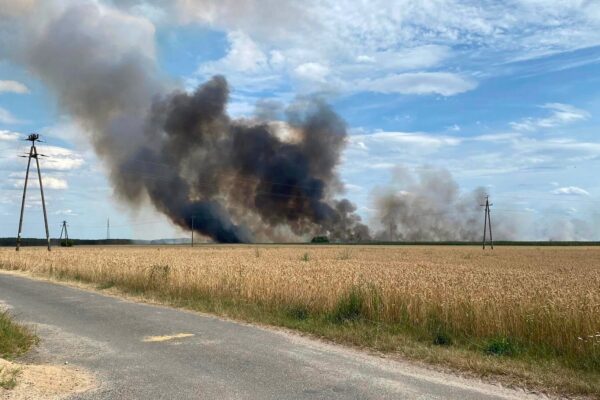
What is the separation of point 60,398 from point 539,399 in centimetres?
607

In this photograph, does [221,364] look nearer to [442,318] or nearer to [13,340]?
[13,340]

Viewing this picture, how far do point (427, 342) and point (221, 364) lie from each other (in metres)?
4.19

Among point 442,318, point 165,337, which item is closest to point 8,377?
point 165,337

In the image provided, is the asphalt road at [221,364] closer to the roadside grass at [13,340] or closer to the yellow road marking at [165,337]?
the yellow road marking at [165,337]

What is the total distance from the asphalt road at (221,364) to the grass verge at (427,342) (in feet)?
1.89

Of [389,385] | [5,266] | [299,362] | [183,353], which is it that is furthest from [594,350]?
[5,266]

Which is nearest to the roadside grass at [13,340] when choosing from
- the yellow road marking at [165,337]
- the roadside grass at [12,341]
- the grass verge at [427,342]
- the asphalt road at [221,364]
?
the roadside grass at [12,341]

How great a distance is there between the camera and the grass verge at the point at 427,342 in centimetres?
732

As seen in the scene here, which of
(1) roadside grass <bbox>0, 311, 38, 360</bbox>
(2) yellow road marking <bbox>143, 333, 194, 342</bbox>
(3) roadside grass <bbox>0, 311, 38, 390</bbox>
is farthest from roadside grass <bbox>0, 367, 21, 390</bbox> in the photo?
(2) yellow road marking <bbox>143, 333, 194, 342</bbox>

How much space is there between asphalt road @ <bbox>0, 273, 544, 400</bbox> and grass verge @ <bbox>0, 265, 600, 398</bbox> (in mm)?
575

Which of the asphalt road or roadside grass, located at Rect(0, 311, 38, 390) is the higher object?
roadside grass, located at Rect(0, 311, 38, 390)

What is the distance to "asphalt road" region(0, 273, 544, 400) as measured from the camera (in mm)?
6500

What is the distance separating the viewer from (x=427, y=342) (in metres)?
9.77

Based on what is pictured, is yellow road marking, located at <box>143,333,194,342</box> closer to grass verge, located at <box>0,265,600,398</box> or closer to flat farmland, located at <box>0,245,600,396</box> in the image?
grass verge, located at <box>0,265,600,398</box>
